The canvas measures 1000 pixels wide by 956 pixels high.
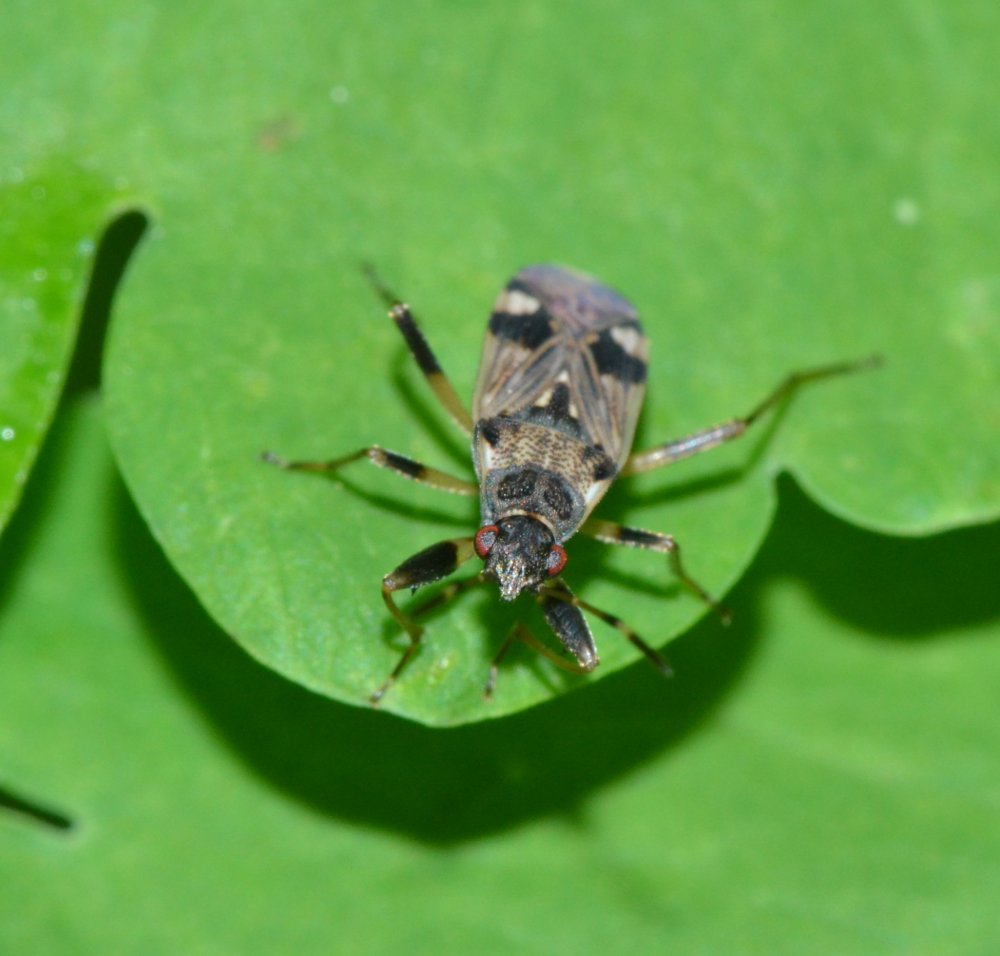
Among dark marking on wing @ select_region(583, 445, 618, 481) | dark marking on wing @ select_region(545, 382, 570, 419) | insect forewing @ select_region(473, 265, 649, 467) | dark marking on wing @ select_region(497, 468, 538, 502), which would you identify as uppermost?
insect forewing @ select_region(473, 265, 649, 467)

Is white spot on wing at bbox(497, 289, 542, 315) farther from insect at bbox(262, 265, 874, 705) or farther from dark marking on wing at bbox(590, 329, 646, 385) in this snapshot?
dark marking on wing at bbox(590, 329, 646, 385)

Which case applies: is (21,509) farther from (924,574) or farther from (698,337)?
(924,574)

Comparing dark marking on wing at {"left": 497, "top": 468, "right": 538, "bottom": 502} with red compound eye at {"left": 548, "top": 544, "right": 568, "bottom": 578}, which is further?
dark marking on wing at {"left": 497, "top": 468, "right": 538, "bottom": 502}

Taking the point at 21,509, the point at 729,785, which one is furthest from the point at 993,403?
the point at 21,509

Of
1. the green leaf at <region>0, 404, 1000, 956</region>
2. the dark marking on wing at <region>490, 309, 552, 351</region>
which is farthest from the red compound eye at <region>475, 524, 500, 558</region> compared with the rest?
the green leaf at <region>0, 404, 1000, 956</region>

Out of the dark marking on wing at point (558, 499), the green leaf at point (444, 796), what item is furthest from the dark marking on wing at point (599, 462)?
the green leaf at point (444, 796)

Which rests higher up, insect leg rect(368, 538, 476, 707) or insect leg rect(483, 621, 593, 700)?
insect leg rect(368, 538, 476, 707)

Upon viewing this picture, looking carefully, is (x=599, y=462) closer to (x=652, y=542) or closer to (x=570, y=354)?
(x=652, y=542)
